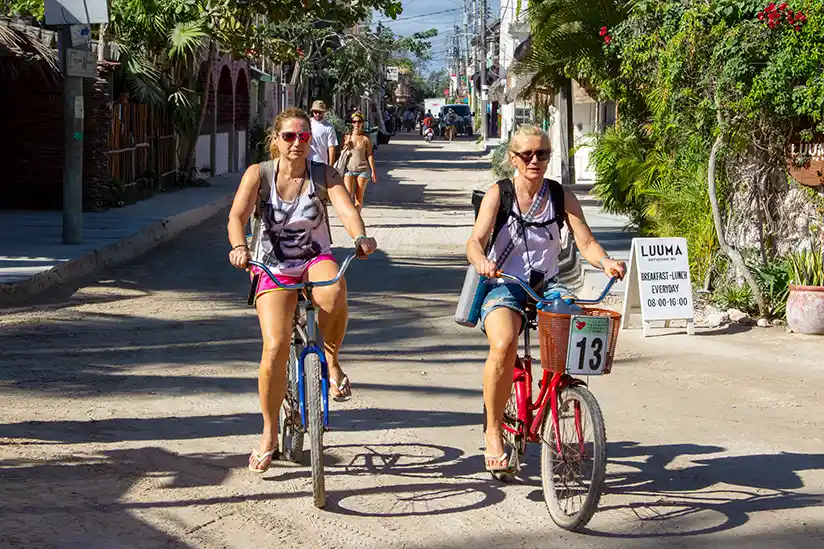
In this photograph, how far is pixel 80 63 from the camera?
14.9 meters

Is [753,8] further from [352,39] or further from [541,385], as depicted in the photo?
[352,39]

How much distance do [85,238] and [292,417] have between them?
10250 millimetres

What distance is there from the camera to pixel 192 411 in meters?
7.46

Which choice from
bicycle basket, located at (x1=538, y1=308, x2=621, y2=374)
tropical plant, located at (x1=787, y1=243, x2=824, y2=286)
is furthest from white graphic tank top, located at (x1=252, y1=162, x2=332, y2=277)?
tropical plant, located at (x1=787, y1=243, x2=824, y2=286)

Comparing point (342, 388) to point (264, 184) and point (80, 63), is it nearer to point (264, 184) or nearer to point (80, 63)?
point (264, 184)

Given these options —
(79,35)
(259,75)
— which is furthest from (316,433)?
(259,75)

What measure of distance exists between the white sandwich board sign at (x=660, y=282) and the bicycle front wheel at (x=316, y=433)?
5762 millimetres

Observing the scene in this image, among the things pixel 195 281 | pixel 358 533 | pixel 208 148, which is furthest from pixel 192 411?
pixel 208 148

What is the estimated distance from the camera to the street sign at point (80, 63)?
14.7 meters

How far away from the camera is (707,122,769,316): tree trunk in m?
11.3

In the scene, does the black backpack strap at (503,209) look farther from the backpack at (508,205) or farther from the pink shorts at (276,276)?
the pink shorts at (276,276)

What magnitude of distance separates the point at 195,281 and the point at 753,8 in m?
6.22

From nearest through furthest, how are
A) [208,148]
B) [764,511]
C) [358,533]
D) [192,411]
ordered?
[358,533] < [764,511] < [192,411] < [208,148]

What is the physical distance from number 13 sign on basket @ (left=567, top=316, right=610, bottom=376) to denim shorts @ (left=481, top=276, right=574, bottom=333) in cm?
58
